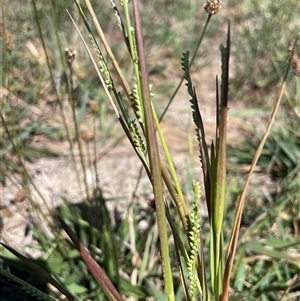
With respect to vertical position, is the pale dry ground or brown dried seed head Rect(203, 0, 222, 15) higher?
brown dried seed head Rect(203, 0, 222, 15)

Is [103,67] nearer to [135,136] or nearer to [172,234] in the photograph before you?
[135,136]

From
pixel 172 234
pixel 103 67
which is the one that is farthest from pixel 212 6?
pixel 172 234

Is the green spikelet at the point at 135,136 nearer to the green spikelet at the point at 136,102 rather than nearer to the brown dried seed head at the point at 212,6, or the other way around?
the green spikelet at the point at 136,102

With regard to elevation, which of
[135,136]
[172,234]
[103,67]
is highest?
[103,67]

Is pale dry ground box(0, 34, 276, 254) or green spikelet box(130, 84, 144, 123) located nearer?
green spikelet box(130, 84, 144, 123)

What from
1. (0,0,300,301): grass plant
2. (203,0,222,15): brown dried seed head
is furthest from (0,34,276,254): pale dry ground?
(203,0,222,15): brown dried seed head

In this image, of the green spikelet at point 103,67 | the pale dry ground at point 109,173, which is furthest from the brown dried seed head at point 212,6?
the pale dry ground at point 109,173

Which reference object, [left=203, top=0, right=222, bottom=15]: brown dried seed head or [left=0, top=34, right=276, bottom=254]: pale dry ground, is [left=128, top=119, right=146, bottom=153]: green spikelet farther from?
[left=0, top=34, right=276, bottom=254]: pale dry ground

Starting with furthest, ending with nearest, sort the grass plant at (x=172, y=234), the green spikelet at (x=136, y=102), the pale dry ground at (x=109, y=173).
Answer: the pale dry ground at (x=109, y=173)
the grass plant at (x=172, y=234)
the green spikelet at (x=136, y=102)

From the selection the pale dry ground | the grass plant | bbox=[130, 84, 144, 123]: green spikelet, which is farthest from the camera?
the pale dry ground

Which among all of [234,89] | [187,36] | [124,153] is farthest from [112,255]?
[187,36]

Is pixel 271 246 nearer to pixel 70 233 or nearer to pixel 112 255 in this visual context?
pixel 112 255
